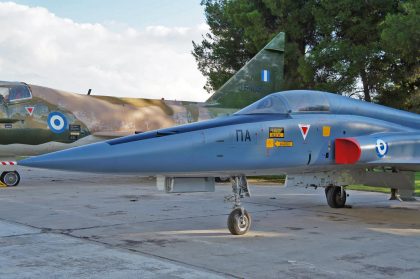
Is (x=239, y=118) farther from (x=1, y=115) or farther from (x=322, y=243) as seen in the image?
(x=1, y=115)

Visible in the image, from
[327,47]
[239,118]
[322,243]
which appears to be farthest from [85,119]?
[327,47]

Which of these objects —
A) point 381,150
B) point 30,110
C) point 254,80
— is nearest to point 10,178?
point 30,110

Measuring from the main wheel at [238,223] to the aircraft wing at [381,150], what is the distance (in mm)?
1807

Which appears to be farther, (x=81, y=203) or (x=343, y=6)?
(x=343, y=6)

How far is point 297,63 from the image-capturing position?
25.8 meters

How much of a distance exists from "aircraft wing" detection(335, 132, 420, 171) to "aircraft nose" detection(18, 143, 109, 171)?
3797mm

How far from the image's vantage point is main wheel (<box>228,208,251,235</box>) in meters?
7.23

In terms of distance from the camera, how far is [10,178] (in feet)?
49.0


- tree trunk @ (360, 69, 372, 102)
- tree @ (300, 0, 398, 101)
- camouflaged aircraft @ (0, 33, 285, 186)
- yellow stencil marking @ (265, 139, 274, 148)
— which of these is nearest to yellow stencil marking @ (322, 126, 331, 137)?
yellow stencil marking @ (265, 139, 274, 148)

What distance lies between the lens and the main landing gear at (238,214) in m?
7.24

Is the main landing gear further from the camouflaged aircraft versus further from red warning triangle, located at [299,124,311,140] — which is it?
the camouflaged aircraft

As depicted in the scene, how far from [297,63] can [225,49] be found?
5.15 m

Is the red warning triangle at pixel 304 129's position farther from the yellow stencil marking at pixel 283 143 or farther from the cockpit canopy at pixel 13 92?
the cockpit canopy at pixel 13 92

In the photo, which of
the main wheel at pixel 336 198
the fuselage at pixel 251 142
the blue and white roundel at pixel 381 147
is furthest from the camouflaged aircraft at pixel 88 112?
the blue and white roundel at pixel 381 147
